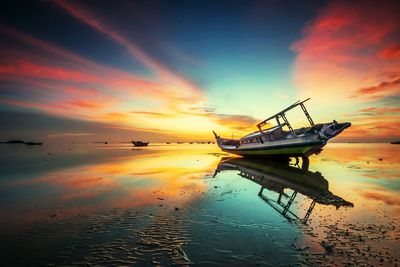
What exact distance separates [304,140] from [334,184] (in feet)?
42.4

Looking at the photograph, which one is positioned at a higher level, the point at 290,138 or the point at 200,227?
the point at 290,138

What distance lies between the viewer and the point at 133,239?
8.75m

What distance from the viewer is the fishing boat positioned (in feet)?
107

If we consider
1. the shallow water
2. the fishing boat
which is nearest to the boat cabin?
the fishing boat

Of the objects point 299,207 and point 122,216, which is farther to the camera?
point 299,207

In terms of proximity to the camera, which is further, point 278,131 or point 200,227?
point 278,131

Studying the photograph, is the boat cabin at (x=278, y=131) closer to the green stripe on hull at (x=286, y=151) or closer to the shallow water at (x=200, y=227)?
the green stripe on hull at (x=286, y=151)

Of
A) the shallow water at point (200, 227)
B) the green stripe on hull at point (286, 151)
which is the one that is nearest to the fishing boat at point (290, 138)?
the green stripe on hull at point (286, 151)

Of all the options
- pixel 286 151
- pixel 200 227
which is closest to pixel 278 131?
pixel 286 151

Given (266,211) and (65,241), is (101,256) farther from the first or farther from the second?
(266,211)

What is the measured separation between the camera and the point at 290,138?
116 ft

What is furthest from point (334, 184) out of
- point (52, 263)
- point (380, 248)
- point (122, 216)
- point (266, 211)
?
point (52, 263)

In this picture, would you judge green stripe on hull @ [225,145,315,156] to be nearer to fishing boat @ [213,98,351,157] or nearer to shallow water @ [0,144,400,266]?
fishing boat @ [213,98,351,157]

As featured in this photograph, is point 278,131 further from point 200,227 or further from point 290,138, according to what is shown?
point 200,227
